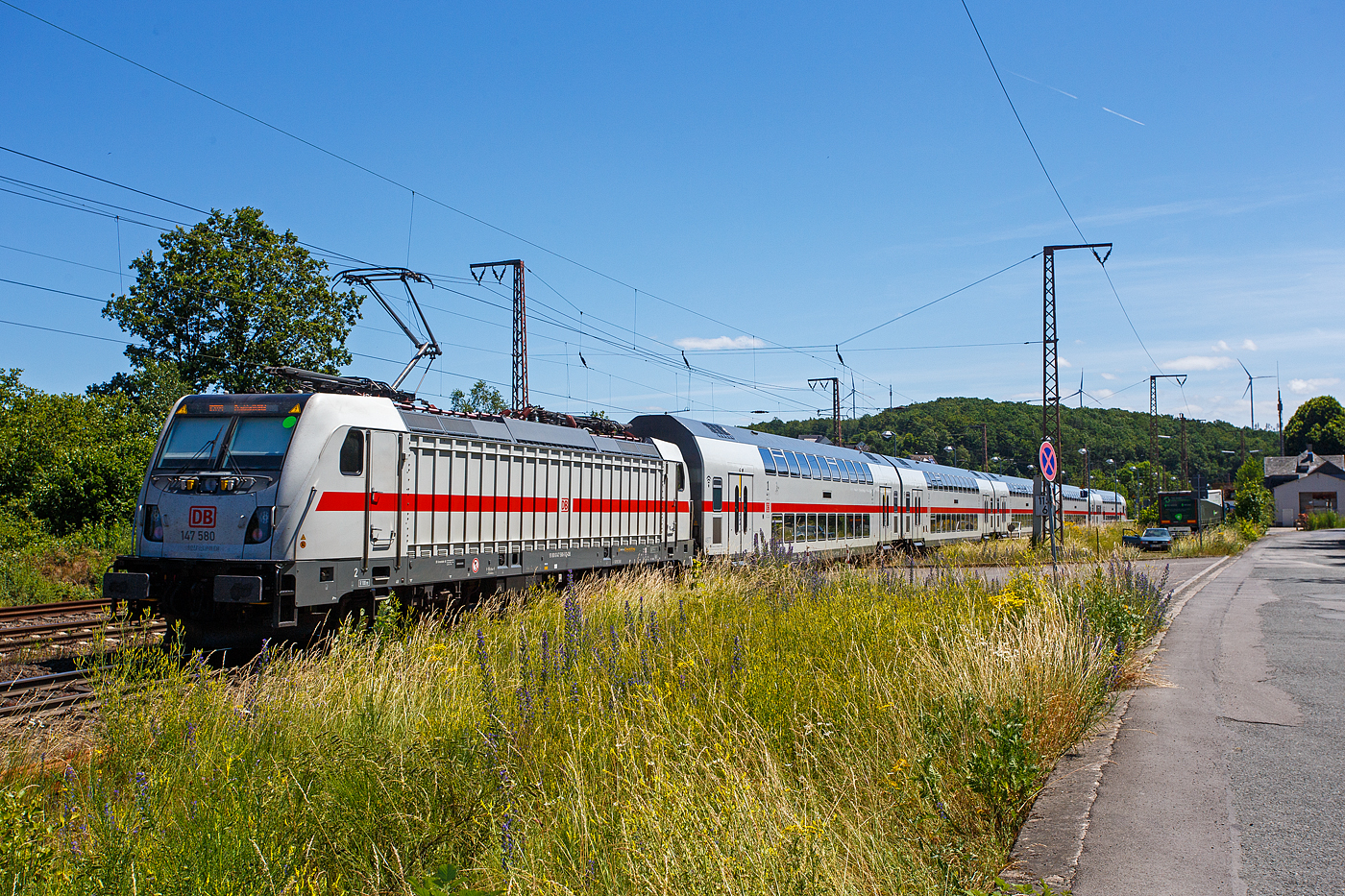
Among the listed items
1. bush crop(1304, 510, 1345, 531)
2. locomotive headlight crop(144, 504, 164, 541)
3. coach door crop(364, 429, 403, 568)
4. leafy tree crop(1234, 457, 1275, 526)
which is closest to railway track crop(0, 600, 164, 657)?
locomotive headlight crop(144, 504, 164, 541)

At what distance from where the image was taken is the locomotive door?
21.5 metres

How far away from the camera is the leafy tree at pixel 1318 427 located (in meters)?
118

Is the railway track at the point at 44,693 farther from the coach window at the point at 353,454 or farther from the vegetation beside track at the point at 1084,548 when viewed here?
the vegetation beside track at the point at 1084,548

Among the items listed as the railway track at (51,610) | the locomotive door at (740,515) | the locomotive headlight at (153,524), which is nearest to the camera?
the locomotive headlight at (153,524)

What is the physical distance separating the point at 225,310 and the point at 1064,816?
129 feet

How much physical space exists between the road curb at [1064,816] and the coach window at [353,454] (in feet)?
27.2

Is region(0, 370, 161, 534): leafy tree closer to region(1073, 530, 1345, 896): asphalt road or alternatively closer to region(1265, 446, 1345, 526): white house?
region(1073, 530, 1345, 896): asphalt road

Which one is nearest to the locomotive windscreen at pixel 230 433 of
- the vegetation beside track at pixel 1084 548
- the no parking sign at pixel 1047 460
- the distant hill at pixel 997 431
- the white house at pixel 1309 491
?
the no parking sign at pixel 1047 460

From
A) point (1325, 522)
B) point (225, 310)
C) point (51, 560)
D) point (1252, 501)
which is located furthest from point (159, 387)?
point (1325, 522)

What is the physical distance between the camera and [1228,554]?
35594 millimetres

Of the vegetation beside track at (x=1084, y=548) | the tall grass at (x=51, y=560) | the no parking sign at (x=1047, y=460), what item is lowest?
the vegetation beside track at (x=1084, y=548)

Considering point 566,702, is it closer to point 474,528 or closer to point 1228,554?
point 474,528

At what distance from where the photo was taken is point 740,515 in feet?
71.6

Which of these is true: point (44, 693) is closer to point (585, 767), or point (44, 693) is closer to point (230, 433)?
point (230, 433)
